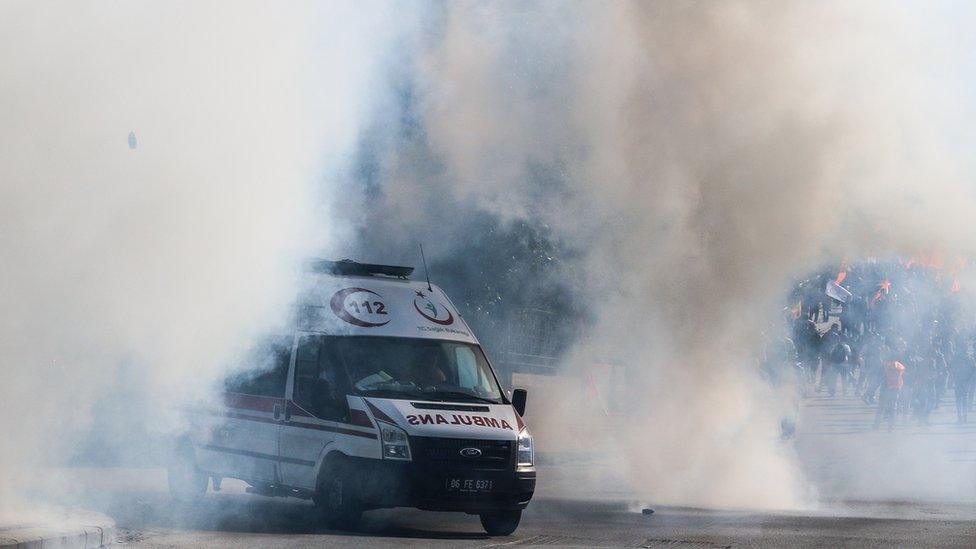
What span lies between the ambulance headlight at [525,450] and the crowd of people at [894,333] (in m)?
15.7

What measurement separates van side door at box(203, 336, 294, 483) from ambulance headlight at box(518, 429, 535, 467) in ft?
7.05

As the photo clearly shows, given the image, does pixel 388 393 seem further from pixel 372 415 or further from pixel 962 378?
pixel 962 378

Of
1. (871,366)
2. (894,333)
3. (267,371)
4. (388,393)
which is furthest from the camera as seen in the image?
(871,366)

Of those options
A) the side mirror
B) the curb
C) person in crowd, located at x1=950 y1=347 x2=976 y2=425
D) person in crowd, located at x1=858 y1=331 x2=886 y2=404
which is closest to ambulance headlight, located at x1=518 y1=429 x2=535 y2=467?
the side mirror

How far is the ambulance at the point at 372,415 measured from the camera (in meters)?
13.5

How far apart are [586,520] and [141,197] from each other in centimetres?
518

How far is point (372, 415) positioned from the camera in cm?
1359

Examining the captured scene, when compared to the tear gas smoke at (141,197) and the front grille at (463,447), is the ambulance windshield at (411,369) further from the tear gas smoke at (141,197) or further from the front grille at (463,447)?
the tear gas smoke at (141,197)

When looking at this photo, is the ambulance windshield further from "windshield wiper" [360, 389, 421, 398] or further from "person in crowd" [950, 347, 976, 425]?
"person in crowd" [950, 347, 976, 425]

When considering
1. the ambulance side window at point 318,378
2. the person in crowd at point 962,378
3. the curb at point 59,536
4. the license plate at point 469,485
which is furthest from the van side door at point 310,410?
the person in crowd at point 962,378

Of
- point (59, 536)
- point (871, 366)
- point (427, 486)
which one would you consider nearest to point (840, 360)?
point (871, 366)

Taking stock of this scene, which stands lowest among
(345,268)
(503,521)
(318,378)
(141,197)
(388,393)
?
(503,521)

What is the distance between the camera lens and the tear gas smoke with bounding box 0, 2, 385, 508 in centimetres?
1304

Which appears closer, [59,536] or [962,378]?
[59,536]
